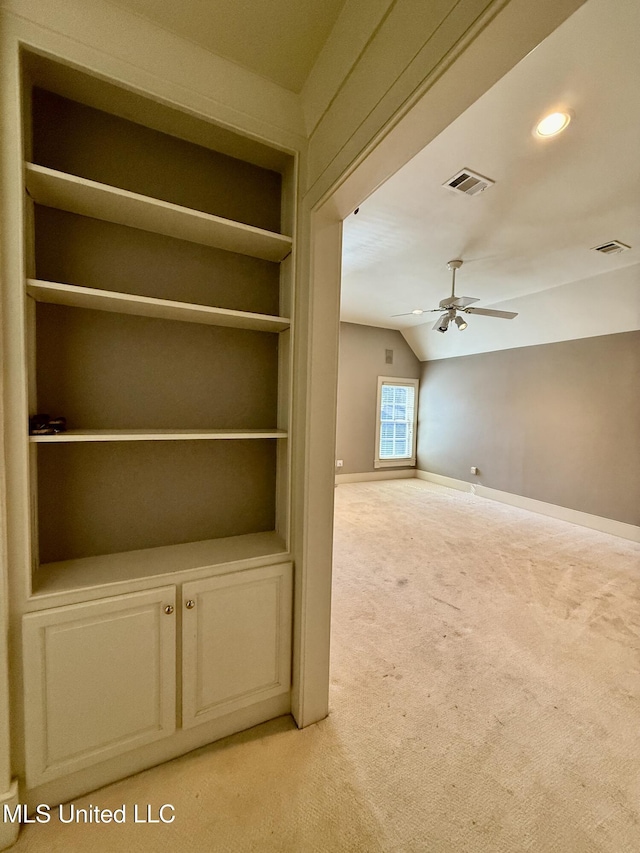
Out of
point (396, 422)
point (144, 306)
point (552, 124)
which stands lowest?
point (396, 422)

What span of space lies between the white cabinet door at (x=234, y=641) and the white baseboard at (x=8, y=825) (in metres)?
0.53

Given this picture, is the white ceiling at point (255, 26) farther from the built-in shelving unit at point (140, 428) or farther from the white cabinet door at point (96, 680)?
the white cabinet door at point (96, 680)

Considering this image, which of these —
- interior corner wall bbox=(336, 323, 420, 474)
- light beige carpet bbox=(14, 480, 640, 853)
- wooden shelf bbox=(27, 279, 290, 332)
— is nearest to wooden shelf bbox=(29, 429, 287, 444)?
wooden shelf bbox=(27, 279, 290, 332)

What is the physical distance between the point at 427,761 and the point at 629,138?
10.9 feet

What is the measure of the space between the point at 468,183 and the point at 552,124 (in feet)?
1.92

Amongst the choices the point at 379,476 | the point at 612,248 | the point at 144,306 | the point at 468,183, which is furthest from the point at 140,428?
the point at 379,476

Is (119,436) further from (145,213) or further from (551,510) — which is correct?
(551,510)

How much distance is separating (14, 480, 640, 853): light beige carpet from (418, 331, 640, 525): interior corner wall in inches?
77.6

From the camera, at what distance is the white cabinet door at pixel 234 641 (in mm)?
1412

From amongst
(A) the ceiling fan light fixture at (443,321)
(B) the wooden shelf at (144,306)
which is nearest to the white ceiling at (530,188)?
(A) the ceiling fan light fixture at (443,321)

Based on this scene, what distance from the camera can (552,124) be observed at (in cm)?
190

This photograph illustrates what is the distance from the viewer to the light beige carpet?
3.91 ft

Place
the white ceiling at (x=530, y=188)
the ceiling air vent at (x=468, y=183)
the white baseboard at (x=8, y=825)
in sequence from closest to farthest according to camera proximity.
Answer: the white baseboard at (x=8, y=825), the white ceiling at (x=530, y=188), the ceiling air vent at (x=468, y=183)

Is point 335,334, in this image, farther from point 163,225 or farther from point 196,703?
point 196,703
